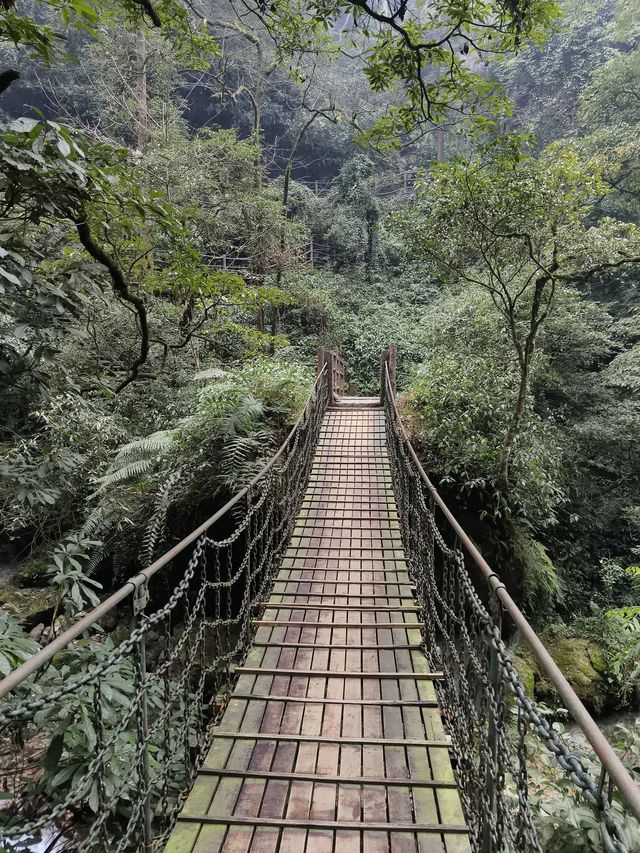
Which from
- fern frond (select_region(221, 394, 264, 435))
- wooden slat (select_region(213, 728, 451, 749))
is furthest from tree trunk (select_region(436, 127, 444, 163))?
wooden slat (select_region(213, 728, 451, 749))

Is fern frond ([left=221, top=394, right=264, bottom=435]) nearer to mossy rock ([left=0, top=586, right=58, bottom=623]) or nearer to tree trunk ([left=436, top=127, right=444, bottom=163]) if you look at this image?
mossy rock ([left=0, top=586, right=58, bottom=623])

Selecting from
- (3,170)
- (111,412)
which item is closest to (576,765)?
(3,170)

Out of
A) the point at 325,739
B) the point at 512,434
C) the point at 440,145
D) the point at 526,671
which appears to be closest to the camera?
the point at 325,739

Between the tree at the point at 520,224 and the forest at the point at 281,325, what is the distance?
31mm

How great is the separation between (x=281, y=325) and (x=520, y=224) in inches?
407

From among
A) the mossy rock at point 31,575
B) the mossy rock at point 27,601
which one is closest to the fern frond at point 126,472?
the mossy rock at point 27,601

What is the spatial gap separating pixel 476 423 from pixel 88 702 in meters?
5.29

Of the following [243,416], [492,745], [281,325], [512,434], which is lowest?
[492,745]

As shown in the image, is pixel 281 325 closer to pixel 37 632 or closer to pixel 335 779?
pixel 37 632

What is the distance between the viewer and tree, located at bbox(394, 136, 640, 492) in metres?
4.64

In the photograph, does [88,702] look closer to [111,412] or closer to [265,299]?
[265,299]

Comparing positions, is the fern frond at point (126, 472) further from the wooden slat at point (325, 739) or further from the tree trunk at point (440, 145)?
the tree trunk at point (440, 145)

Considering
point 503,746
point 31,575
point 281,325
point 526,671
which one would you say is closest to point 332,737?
point 503,746

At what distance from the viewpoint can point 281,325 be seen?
14578mm
